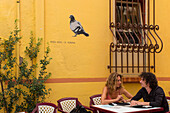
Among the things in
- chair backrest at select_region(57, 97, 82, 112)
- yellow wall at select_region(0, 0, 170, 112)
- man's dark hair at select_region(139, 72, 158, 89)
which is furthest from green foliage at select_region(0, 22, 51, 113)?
man's dark hair at select_region(139, 72, 158, 89)

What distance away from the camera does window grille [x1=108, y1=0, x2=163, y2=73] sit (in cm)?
632

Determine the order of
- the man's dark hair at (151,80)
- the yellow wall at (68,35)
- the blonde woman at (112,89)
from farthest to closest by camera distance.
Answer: the yellow wall at (68,35)
the blonde woman at (112,89)
the man's dark hair at (151,80)

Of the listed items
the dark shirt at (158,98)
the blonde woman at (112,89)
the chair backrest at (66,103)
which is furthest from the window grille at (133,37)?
the dark shirt at (158,98)

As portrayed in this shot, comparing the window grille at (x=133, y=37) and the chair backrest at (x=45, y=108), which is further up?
the window grille at (x=133, y=37)

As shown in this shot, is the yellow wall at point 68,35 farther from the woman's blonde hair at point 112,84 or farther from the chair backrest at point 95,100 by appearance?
the woman's blonde hair at point 112,84

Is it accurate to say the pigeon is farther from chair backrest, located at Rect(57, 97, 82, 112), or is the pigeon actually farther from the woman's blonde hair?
chair backrest, located at Rect(57, 97, 82, 112)

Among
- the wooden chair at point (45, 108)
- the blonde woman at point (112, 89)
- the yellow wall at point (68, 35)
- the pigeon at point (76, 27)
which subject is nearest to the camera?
the wooden chair at point (45, 108)

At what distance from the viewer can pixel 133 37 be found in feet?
22.0

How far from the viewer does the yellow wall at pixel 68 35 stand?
5.68 metres

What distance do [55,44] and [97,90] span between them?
5.31ft

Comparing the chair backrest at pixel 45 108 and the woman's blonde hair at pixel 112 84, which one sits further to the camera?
the woman's blonde hair at pixel 112 84

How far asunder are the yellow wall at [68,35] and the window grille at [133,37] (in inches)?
8.8

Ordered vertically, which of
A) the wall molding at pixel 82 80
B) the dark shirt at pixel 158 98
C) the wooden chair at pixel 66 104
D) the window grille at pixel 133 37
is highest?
the window grille at pixel 133 37

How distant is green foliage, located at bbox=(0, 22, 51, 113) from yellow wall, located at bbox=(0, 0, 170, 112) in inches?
8.2
